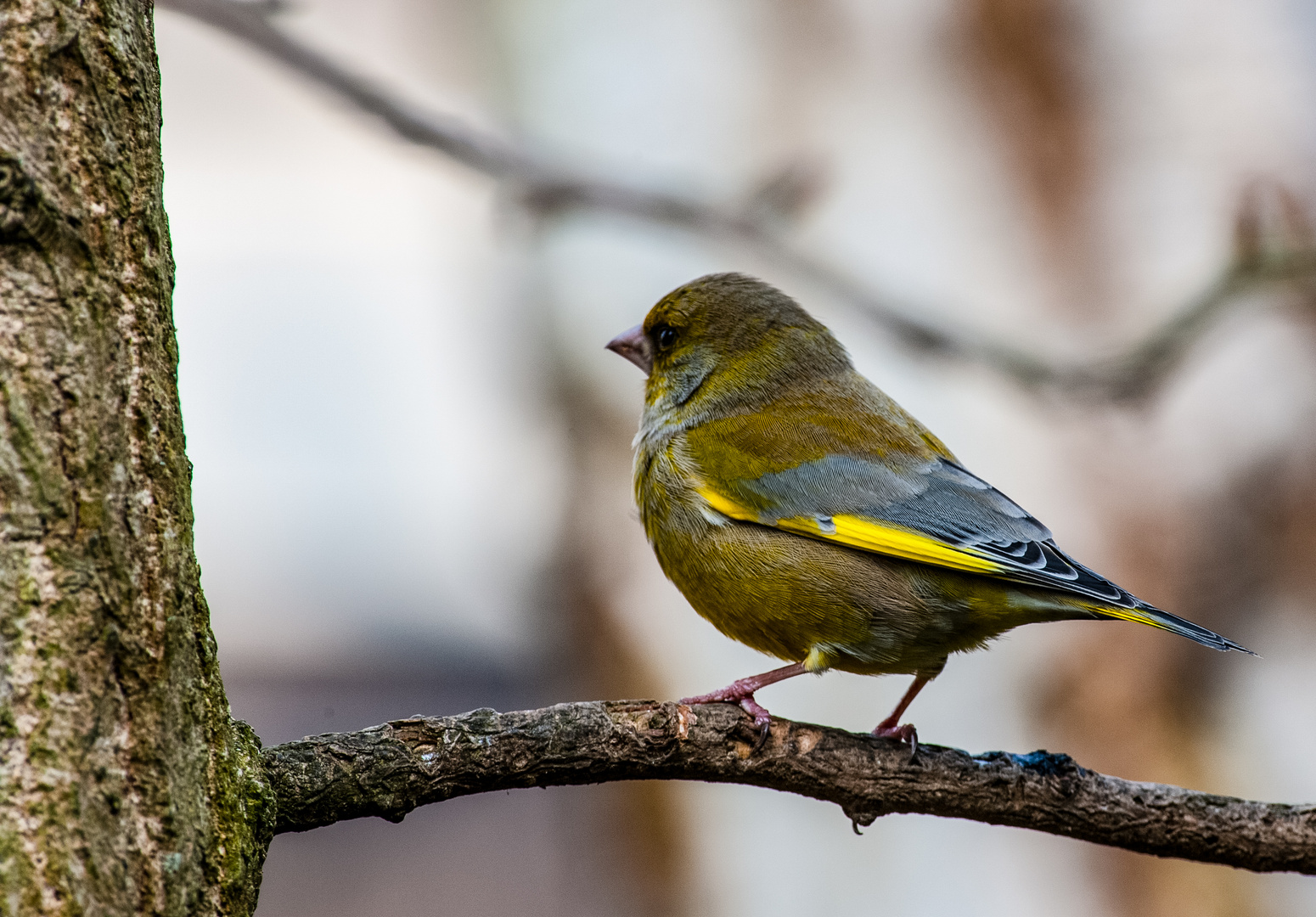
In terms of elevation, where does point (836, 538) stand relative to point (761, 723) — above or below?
above

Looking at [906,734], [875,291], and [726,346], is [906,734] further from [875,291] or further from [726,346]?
[875,291]

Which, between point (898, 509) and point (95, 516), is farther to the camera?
point (898, 509)

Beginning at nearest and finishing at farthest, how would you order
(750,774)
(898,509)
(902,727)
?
(750,774), (902,727), (898,509)

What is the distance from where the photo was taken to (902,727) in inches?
121

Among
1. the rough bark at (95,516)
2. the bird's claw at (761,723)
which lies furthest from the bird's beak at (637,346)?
the rough bark at (95,516)

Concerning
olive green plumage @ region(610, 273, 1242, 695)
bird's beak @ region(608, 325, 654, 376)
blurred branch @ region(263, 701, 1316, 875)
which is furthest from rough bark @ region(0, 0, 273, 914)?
bird's beak @ region(608, 325, 654, 376)

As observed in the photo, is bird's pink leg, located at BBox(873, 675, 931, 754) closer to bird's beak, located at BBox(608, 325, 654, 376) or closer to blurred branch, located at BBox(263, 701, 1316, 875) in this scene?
blurred branch, located at BBox(263, 701, 1316, 875)

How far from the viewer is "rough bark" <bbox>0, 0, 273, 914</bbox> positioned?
1526 millimetres

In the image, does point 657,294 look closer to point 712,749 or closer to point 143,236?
point 712,749

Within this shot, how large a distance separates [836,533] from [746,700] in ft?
1.96

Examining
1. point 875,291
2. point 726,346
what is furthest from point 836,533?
point 875,291

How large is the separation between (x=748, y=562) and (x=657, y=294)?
379 centimetres

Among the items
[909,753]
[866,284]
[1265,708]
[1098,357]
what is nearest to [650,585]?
[866,284]

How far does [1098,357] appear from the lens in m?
6.59
